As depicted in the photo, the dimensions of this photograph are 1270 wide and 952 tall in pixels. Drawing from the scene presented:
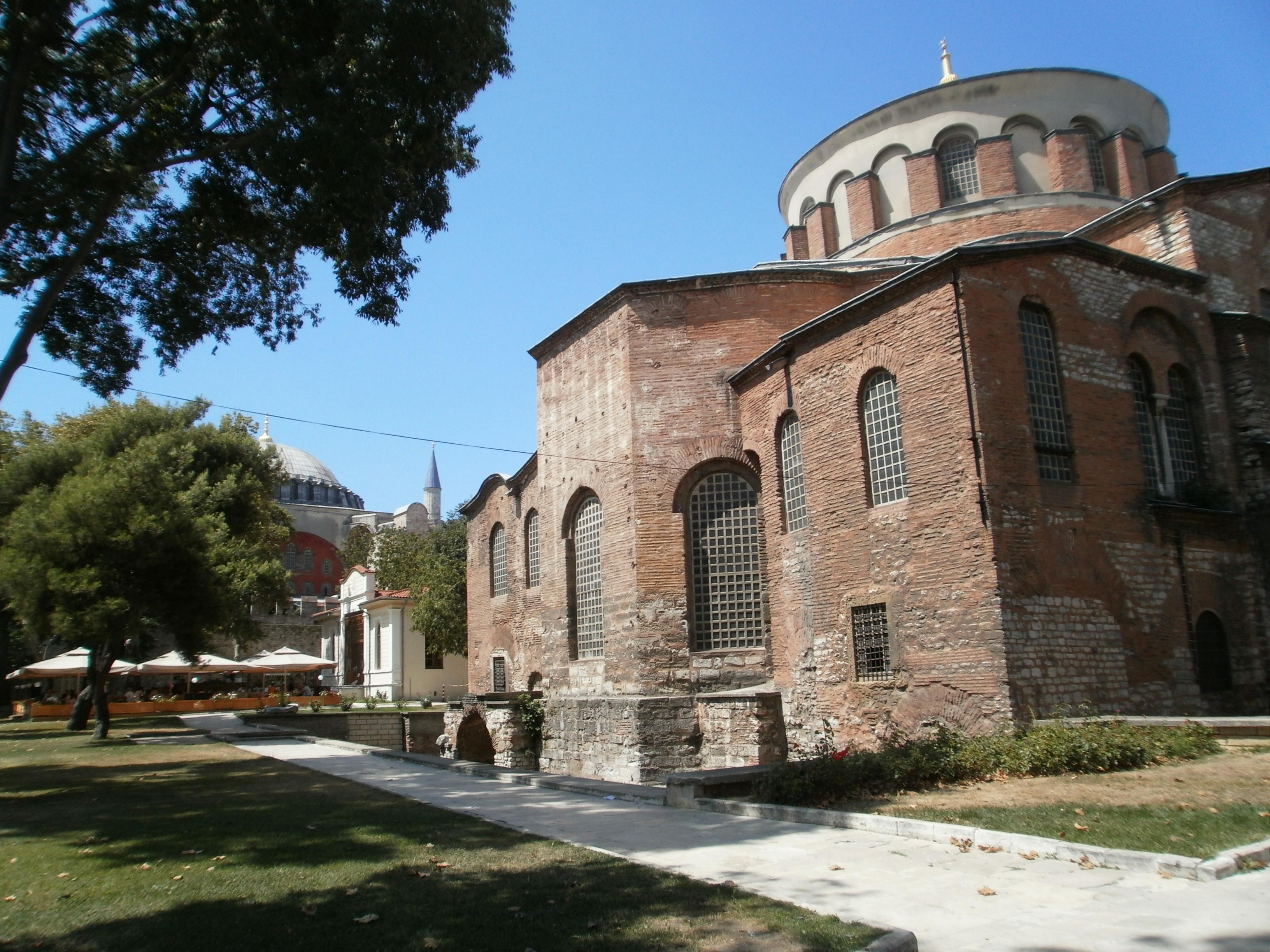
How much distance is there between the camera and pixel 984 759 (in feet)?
32.9

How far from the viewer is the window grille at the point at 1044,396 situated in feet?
44.7

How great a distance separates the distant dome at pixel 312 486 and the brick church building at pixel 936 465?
6238 centimetres

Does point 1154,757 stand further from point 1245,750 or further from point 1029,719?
point 1029,719

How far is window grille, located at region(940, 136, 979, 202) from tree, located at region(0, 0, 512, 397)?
48.2 feet

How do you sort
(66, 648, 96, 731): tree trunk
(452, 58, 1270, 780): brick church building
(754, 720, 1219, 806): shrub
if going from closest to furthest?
1. (754, 720, 1219, 806): shrub
2. (452, 58, 1270, 780): brick church building
3. (66, 648, 96, 731): tree trunk

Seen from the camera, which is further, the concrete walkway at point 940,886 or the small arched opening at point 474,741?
the small arched opening at point 474,741

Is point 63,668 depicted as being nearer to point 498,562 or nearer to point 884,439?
point 498,562

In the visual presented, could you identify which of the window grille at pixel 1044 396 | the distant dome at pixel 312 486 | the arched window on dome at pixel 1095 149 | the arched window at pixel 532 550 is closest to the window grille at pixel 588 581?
the arched window at pixel 532 550

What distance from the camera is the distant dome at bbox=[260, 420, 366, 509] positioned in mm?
79938

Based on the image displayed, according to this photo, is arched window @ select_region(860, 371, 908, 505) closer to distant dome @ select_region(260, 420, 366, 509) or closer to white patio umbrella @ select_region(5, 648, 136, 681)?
white patio umbrella @ select_region(5, 648, 136, 681)

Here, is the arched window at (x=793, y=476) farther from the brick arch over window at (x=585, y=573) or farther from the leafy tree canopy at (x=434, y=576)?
the leafy tree canopy at (x=434, y=576)

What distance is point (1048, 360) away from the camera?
14.2 m

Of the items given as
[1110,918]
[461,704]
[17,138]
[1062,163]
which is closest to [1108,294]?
[1062,163]

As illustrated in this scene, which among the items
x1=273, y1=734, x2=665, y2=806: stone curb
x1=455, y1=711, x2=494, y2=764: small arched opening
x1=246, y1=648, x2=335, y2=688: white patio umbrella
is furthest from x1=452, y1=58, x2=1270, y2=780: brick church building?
x1=246, y1=648, x2=335, y2=688: white patio umbrella
